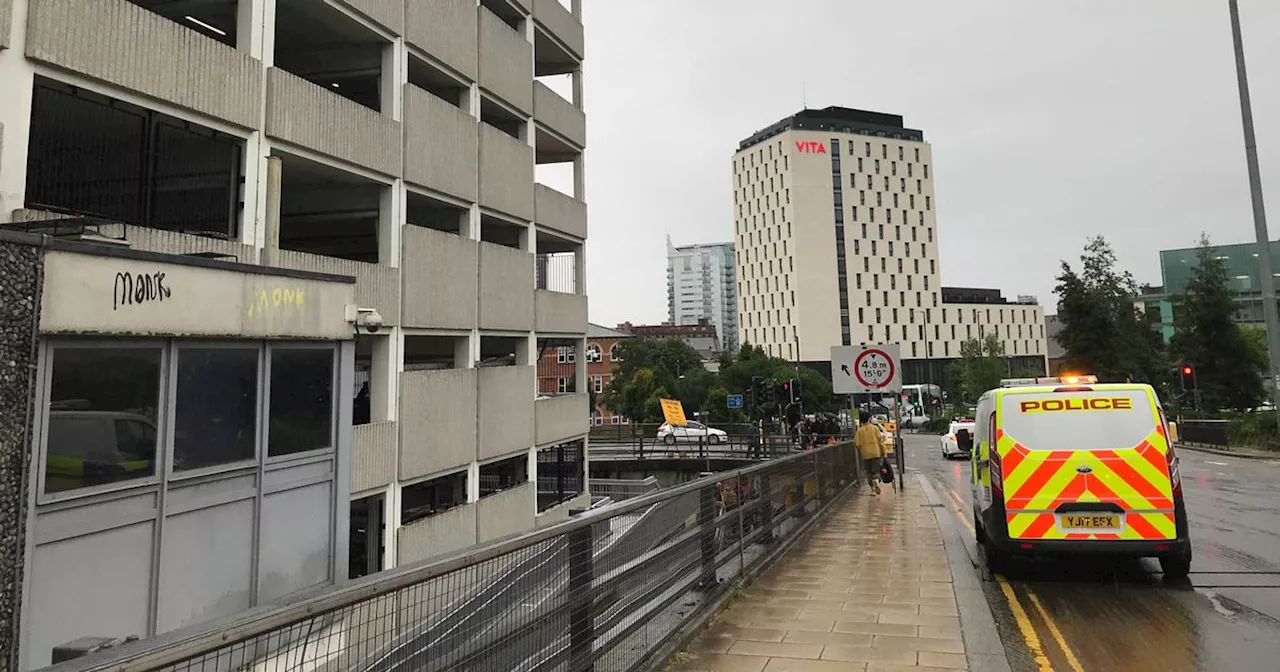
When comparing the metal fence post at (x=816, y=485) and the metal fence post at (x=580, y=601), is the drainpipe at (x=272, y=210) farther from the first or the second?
the metal fence post at (x=816, y=485)

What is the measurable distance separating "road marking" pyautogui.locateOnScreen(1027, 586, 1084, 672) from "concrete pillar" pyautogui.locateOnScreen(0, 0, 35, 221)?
10602 millimetres

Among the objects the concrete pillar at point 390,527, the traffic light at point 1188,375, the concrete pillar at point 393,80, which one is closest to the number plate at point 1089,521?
the concrete pillar at point 390,527

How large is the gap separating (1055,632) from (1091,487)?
6.57 feet

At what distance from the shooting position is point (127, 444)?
6.52 m

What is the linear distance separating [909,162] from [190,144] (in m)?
102

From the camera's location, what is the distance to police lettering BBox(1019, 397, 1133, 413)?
7.39m

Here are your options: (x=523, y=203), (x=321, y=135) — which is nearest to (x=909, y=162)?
(x=523, y=203)

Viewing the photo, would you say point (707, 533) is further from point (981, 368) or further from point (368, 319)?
point (981, 368)

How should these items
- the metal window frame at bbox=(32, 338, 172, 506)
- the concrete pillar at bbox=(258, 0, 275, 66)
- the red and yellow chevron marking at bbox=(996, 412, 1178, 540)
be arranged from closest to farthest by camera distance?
the metal window frame at bbox=(32, 338, 172, 506) → the red and yellow chevron marking at bbox=(996, 412, 1178, 540) → the concrete pillar at bbox=(258, 0, 275, 66)

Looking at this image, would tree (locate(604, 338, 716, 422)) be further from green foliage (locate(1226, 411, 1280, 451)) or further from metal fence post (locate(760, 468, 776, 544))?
metal fence post (locate(760, 468, 776, 544))

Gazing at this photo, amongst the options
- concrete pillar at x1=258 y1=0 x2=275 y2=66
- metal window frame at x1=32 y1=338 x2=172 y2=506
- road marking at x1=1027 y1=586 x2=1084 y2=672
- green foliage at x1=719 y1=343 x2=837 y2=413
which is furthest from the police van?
green foliage at x1=719 y1=343 x2=837 y2=413

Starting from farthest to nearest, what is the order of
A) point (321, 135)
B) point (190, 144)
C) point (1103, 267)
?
point (1103, 267) < point (321, 135) < point (190, 144)

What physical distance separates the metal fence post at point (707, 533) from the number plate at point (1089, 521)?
12.0 ft

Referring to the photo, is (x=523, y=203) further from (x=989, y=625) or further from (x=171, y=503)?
(x=989, y=625)
